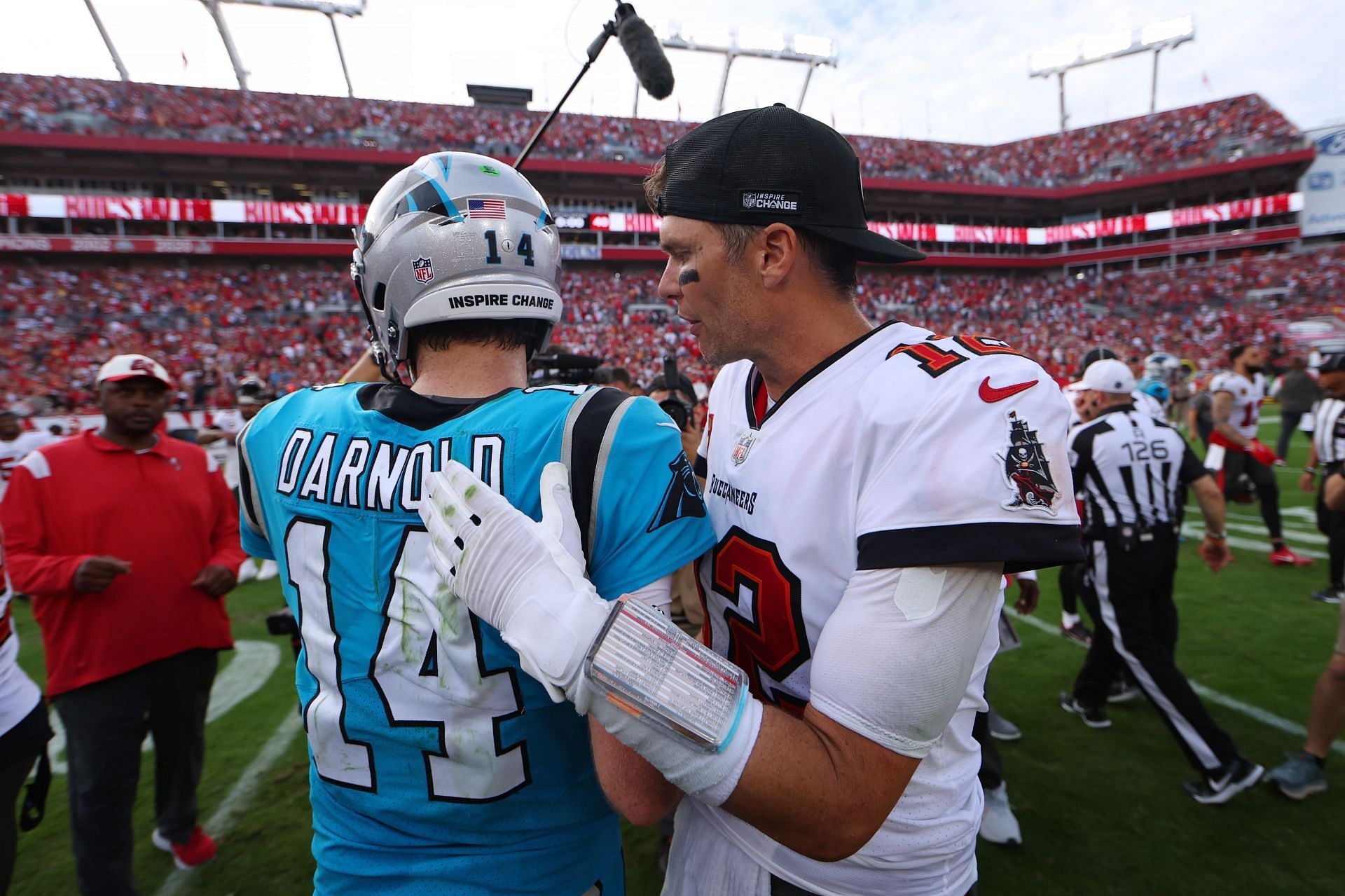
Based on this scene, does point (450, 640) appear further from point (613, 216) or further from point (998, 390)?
point (613, 216)

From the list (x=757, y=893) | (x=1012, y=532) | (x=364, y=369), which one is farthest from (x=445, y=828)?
(x=364, y=369)

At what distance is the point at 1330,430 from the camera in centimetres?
538

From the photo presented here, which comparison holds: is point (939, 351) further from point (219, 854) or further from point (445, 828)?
point (219, 854)

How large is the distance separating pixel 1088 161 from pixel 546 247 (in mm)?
49711

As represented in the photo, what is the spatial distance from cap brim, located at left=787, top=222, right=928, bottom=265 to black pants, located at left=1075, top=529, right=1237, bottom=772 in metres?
Answer: 3.39

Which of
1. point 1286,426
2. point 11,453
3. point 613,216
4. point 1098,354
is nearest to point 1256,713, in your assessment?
point 1098,354

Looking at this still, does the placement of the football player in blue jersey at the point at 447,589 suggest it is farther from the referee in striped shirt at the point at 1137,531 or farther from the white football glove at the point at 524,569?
the referee in striped shirt at the point at 1137,531

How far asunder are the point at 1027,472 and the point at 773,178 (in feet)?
2.49

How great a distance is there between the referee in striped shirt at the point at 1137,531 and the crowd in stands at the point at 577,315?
16.9m

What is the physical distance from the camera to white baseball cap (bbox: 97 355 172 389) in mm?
3275

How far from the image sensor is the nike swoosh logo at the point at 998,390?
117cm

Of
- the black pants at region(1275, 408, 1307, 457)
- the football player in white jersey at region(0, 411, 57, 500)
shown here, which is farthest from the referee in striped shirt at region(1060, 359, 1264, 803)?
the football player in white jersey at region(0, 411, 57, 500)

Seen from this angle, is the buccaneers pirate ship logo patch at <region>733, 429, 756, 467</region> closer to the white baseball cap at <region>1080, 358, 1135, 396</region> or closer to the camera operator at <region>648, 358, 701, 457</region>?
the camera operator at <region>648, 358, 701, 457</region>

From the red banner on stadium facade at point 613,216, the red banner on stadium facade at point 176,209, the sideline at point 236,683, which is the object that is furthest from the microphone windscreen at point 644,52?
the red banner on stadium facade at point 176,209
